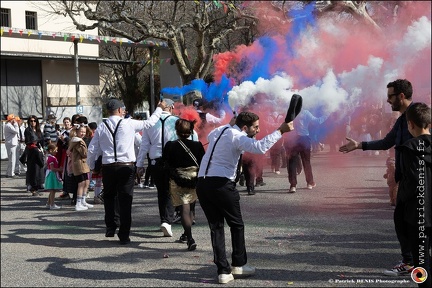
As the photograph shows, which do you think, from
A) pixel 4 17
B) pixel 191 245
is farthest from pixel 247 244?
pixel 4 17

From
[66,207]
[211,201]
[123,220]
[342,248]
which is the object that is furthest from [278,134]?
[66,207]

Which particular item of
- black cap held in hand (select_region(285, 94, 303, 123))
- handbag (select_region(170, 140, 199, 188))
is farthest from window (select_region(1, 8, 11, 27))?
black cap held in hand (select_region(285, 94, 303, 123))

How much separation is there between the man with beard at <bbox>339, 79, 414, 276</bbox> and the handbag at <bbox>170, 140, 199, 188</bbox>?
74.8 inches

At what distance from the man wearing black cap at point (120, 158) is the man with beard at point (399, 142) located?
9.27ft

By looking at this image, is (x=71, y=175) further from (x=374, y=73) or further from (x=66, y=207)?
(x=374, y=73)

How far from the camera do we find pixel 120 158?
7590mm

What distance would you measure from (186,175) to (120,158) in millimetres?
955

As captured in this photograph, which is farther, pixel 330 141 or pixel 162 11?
pixel 162 11

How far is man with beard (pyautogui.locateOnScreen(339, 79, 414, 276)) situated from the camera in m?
5.40

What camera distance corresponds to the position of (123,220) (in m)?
7.54

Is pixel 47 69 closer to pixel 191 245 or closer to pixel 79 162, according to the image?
pixel 79 162

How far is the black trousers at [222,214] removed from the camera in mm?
5719

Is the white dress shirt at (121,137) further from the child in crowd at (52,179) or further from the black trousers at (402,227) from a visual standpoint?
the black trousers at (402,227)

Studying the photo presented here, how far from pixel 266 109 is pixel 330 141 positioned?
186 centimetres
